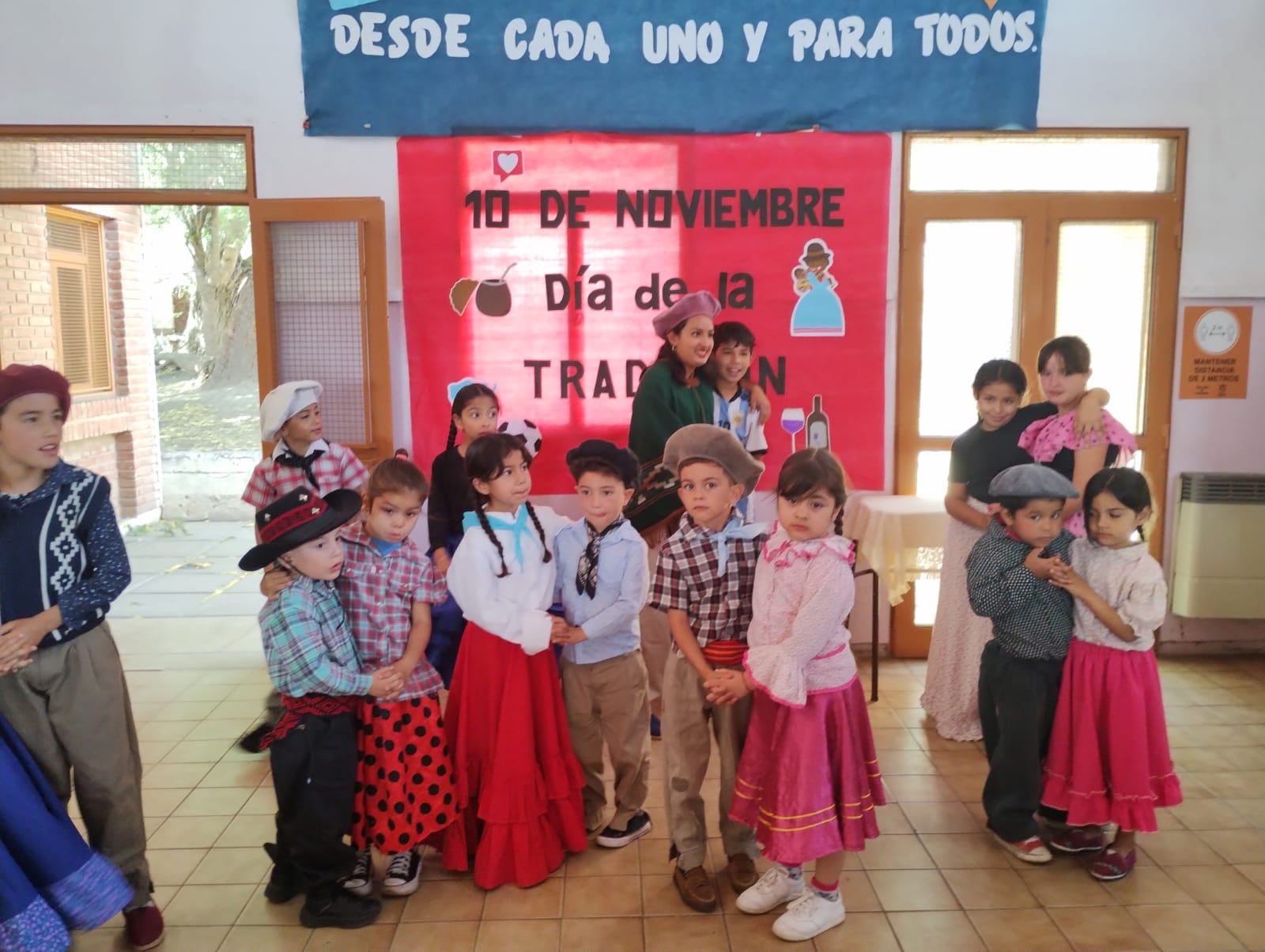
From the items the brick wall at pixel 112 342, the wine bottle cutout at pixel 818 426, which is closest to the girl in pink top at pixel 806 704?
the wine bottle cutout at pixel 818 426

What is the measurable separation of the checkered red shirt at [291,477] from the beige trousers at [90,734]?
2.91ft

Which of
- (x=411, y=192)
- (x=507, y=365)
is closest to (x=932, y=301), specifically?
(x=507, y=365)

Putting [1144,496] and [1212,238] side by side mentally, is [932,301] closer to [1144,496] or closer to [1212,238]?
[1212,238]

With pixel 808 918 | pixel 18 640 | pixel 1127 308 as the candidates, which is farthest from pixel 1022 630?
A: pixel 18 640

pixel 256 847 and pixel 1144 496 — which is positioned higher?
pixel 1144 496

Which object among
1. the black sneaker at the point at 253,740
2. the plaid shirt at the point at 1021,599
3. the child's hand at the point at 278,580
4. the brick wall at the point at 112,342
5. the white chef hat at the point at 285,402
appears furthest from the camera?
the brick wall at the point at 112,342

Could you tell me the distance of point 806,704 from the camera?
7.44 ft

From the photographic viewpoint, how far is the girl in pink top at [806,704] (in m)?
2.22

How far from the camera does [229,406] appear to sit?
1224 centimetres

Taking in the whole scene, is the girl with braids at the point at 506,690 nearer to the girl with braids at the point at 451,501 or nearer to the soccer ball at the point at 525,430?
the girl with braids at the point at 451,501

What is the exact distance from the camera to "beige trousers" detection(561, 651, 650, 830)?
2.66 meters

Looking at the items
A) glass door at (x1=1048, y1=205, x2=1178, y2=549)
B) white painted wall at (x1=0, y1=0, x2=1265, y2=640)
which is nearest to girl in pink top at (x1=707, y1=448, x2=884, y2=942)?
white painted wall at (x1=0, y1=0, x2=1265, y2=640)

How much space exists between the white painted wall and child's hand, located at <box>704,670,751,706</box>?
7.36 ft

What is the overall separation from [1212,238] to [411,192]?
3503 millimetres
